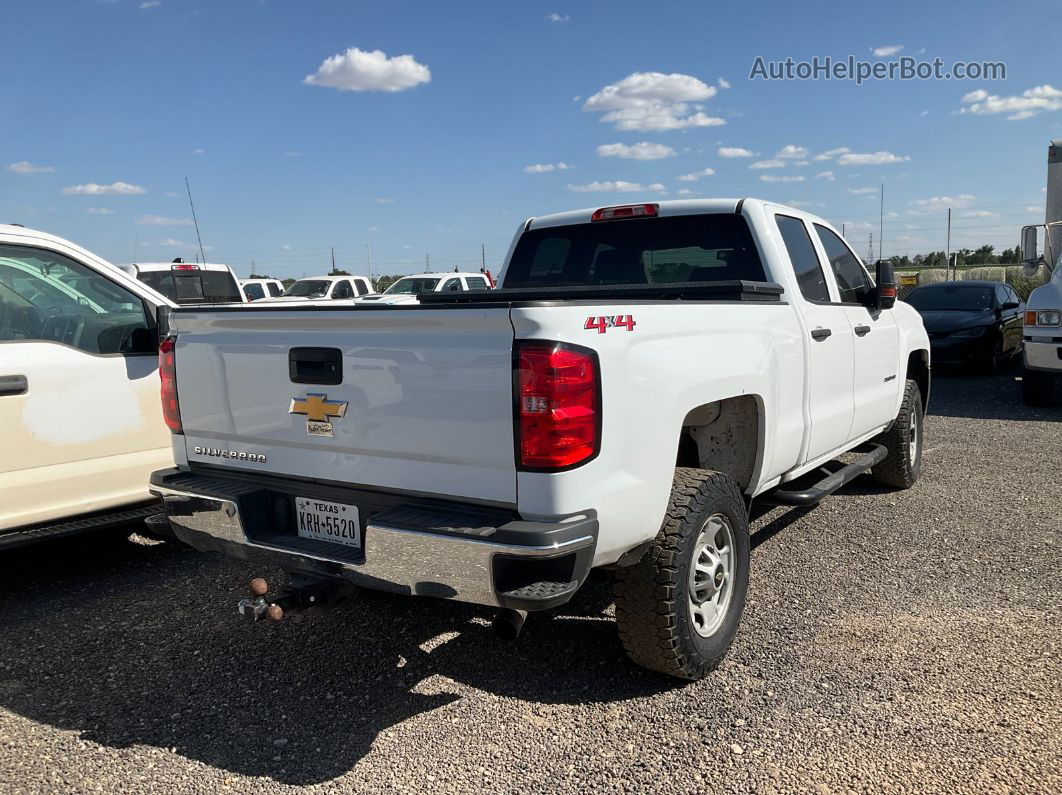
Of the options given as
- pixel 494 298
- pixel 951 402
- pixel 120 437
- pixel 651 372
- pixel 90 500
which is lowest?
pixel 951 402

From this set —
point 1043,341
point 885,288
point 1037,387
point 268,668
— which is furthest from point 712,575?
point 1037,387

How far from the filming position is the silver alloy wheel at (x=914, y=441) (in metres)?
6.31

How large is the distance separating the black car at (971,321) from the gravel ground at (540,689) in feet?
29.7

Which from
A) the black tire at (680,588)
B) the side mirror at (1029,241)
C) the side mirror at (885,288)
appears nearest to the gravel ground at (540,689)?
the black tire at (680,588)

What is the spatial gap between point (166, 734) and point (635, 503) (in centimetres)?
194

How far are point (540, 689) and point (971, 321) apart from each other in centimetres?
1225

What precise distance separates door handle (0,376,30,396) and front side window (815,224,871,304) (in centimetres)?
440

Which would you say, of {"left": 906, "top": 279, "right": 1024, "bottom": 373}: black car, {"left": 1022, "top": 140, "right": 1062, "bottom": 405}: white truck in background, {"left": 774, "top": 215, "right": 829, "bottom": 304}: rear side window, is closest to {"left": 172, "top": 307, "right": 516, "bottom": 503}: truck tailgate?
{"left": 774, "top": 215, "right": 829, "bottom": 304}: rear side window

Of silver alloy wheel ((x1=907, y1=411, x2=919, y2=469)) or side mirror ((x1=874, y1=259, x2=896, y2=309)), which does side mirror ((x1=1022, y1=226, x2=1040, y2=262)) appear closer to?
silver alloy wheel ((x1=907, y1=411, x2=919, y2=469))

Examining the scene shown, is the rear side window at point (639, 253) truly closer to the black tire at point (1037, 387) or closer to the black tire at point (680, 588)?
the black tire at point (680, 588)

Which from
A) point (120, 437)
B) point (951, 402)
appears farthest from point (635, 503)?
point (951, 402)

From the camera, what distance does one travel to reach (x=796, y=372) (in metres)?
4.09

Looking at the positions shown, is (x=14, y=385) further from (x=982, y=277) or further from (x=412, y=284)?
(x=982, y=277)

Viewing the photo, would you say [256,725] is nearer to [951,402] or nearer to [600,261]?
[600,261]
